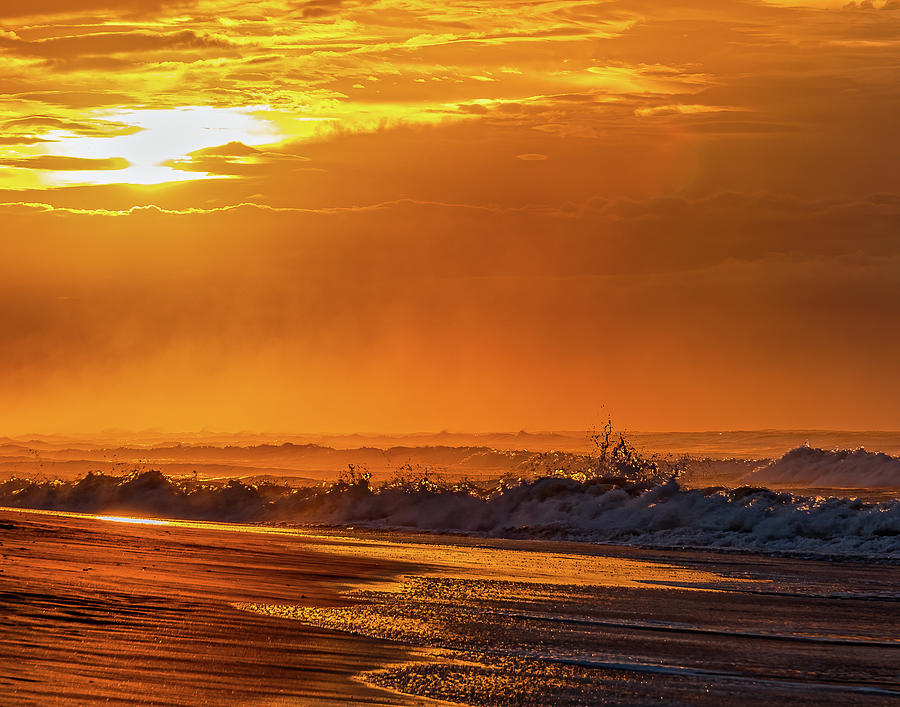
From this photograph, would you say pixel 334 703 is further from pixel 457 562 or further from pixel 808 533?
pixel 808 533

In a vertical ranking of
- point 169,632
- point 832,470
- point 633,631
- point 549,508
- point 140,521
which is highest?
point 169,632

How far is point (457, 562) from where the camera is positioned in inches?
975

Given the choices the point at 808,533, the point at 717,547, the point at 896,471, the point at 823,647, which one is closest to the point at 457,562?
the point at 717,547

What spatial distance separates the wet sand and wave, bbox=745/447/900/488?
3480 centimetres

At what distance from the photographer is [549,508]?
36.6 m

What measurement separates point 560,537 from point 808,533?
6416 millimetres

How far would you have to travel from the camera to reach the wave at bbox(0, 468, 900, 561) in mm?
29453

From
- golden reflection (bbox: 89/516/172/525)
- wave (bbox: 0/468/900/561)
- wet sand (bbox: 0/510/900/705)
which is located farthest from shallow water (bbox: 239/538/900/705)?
golden reflection (bbox: 89/516/172/525)

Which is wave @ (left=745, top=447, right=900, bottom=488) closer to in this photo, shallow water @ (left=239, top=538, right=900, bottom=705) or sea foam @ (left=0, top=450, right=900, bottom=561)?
sea foam @ (left=0, top=450, right=900, bottom=561)

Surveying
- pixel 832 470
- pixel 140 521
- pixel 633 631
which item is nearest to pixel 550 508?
pixel 140 521

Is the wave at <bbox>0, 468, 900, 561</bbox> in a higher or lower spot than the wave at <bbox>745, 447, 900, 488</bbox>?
higher

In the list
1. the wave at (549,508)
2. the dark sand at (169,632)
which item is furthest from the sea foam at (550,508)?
the dark sand at (169,632)

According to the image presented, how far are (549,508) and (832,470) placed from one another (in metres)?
28.4

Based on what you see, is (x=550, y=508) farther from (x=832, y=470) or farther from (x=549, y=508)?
(x=832, y=470)
